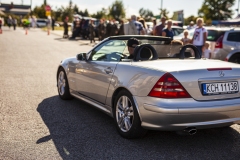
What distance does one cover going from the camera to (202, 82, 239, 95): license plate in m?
4.07

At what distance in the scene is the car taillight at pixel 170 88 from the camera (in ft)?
13.1

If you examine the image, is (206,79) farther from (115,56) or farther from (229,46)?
(229,46)

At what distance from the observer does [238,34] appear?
11234mm

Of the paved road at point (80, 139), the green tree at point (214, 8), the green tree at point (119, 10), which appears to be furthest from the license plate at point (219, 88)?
the green tree at point (119, 10)

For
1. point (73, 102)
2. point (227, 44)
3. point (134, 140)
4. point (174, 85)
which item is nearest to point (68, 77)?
point (73, 102)

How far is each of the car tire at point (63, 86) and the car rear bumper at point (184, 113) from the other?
9.39ft

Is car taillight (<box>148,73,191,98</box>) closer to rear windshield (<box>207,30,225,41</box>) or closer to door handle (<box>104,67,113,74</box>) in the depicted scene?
door handle (<box>104,67,113,74</box>)

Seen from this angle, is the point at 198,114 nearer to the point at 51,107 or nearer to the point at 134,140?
the point at 134,140

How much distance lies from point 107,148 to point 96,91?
1.34m

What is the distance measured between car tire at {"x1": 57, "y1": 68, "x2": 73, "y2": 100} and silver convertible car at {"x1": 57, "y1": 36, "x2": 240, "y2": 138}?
169 cm

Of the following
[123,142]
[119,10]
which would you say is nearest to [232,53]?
[123,142]

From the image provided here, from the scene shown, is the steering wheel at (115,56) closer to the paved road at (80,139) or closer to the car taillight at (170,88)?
the paved road at (80,139)

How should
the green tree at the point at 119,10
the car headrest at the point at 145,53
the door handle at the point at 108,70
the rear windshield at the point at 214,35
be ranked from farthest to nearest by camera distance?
the green tree at the point at 119,10, the rear windshield at the point at 214,35, the door handle at the point at 108,70, the car headrest at the point at 145,53

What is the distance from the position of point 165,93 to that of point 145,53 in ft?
3.47
